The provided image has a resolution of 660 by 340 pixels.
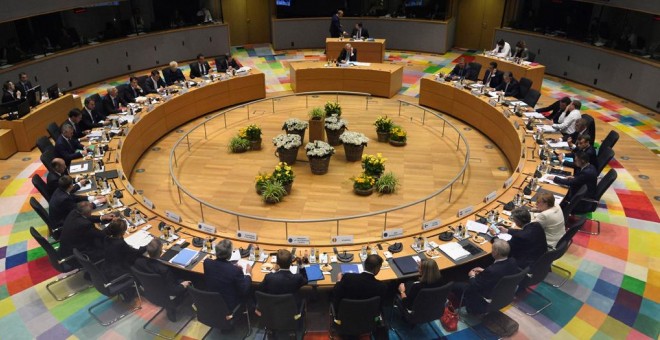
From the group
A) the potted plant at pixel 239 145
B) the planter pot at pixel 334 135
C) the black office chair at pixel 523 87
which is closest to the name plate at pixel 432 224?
the planter pot at pixel 334 135

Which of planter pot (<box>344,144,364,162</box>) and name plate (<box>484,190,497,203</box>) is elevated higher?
name plate (<box>484,190,497,203</box>)

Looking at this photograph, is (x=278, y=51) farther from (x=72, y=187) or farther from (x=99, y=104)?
(x=72, y=187)

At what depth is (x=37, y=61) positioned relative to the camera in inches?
612

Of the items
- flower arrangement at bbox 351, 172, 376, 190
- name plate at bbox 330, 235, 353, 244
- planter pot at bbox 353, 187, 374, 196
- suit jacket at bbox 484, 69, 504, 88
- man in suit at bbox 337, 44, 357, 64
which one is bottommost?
planter pot at bbox 353, 187, 374, 196

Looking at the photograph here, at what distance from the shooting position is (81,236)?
734 centimetres

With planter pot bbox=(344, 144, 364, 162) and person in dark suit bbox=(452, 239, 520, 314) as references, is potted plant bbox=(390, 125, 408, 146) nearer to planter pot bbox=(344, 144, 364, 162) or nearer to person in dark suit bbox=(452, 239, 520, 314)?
planter pot bbox=(344, 144, 364, 162)

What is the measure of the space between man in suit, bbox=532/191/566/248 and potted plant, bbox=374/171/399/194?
3683 mm

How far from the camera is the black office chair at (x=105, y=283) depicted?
6.73m

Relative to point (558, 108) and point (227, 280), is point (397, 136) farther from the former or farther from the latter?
point (227, 280)

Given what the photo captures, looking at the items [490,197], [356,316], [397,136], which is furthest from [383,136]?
[356,316]

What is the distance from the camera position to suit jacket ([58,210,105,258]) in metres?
7.30

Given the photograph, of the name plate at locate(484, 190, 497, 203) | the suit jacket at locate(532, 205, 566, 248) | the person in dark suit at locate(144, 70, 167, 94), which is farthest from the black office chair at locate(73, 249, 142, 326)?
the person in dark suit at locate(144, 70, 167, 94)

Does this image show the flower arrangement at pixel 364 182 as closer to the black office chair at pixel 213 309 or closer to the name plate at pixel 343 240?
the name plate at pixel 343 240

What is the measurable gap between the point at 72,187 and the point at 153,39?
12.8 m
